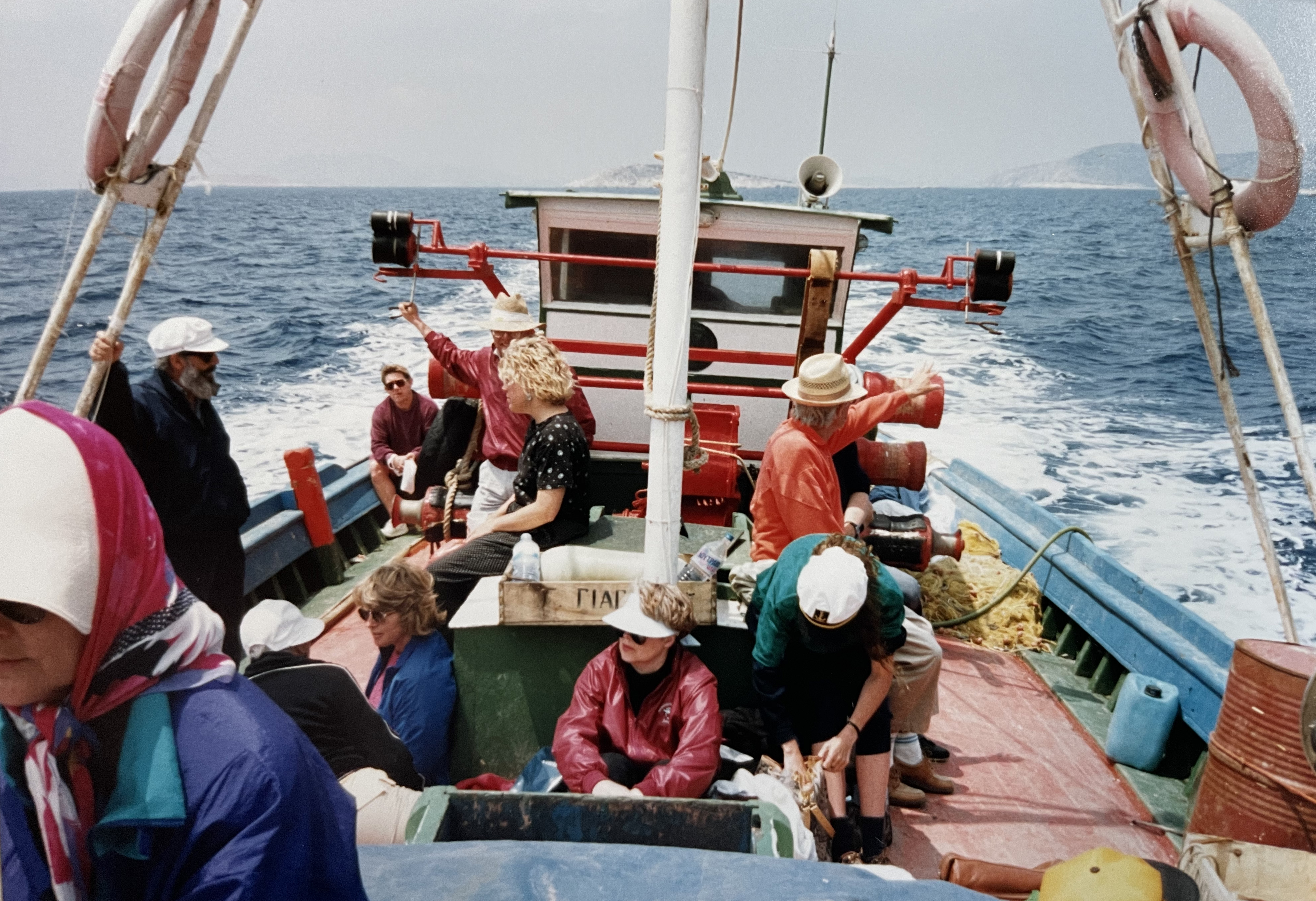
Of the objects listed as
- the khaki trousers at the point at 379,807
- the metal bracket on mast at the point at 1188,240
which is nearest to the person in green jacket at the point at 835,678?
the metal bracket on mast at the point at 1188,240

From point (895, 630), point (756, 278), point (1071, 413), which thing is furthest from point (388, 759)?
point (1071, 413)

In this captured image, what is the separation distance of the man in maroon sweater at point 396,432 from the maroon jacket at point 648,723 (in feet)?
12.6

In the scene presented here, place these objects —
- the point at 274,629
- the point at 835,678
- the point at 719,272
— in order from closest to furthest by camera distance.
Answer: the point at 274,629 < the point at 835,678 < the point at 719,272

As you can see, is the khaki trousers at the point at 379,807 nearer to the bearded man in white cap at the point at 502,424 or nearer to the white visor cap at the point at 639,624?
the white visor cap at the point at 639,624

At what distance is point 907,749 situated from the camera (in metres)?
3.95

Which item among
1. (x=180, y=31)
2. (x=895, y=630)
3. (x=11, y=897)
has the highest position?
(x=180, y=31)

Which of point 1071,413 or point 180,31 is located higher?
point 180,31

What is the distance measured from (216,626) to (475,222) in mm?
52002

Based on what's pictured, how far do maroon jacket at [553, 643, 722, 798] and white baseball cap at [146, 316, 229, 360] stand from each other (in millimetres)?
2163

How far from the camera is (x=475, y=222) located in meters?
50.7

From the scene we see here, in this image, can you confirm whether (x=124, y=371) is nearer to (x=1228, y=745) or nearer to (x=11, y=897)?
(x=11, y=897)

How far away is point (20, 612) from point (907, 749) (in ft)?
11.8

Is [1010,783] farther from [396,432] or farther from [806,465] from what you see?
[396,432]

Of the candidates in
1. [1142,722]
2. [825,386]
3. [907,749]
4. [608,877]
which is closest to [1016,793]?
[907,749]
